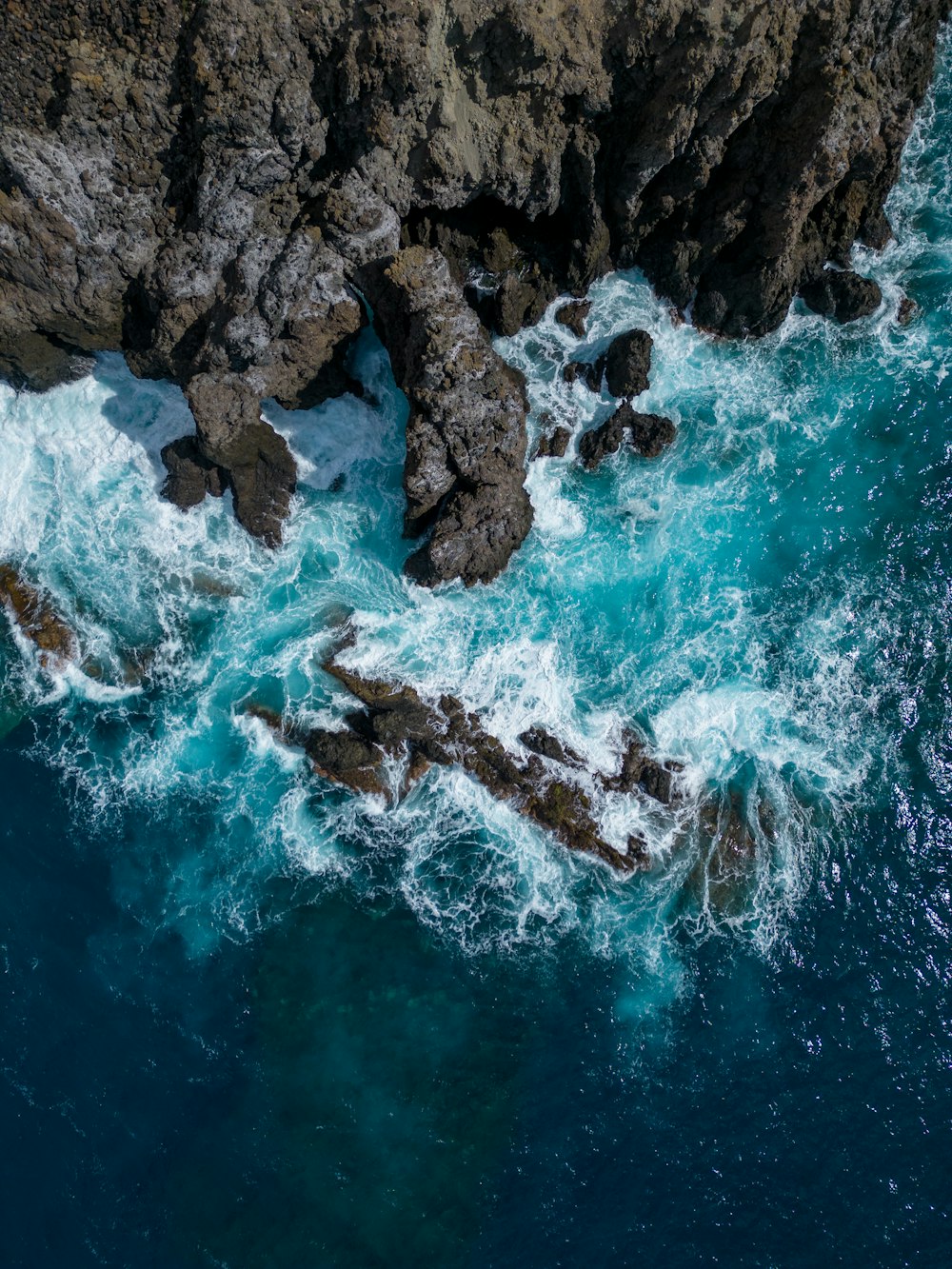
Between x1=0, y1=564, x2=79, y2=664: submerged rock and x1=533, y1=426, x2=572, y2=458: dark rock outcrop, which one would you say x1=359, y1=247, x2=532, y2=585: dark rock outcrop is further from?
x1=0, y1=564, x2=79, y2=664: submerged rock

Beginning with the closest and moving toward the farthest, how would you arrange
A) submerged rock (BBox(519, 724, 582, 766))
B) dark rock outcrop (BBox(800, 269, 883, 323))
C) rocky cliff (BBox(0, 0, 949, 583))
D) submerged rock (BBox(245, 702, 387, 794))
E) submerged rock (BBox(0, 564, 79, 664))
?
rocky cliff (BBox(0, 0, 949, 583)) → submerged rock (BBox(245, 702, 387, 794)) → submerged rock (BBox(519, 724, 582, 766)) → dark rock outcrop (BBox(800, 269, 883, 323)) → submerged rock (BBox(0, 564, 79, 664))

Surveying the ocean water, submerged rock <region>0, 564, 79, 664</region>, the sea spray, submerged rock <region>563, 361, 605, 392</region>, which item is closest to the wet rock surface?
the sea spray

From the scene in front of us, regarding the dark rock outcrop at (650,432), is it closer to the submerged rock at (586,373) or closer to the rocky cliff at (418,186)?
the submerged rock at (586,373)

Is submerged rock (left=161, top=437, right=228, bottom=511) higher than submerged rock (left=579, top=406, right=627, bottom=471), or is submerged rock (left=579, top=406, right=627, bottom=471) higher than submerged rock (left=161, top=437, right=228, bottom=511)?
submerged rock (left=579, top=406, right=627, bottom=471)

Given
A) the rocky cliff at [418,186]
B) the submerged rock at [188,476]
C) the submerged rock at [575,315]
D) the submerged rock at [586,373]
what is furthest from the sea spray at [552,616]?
the rocky cliff at [418,186]

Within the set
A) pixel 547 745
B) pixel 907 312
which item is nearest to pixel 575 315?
pixel 907 312
